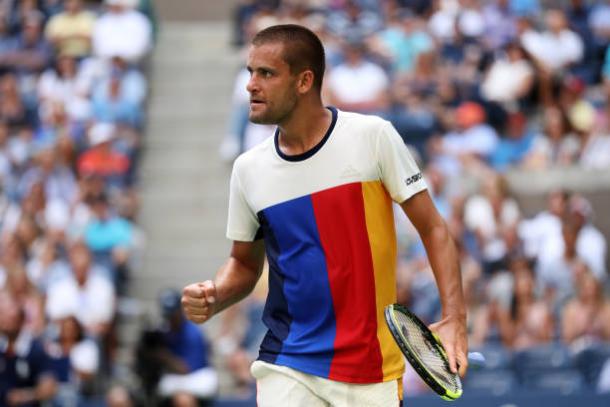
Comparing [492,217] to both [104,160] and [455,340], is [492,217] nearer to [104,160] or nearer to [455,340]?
[104,160]

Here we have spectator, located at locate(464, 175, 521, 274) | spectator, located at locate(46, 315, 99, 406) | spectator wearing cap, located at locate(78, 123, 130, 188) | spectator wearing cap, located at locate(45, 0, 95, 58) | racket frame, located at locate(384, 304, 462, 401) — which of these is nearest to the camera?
racket frame, located at locate(384, 304, 462, 401)

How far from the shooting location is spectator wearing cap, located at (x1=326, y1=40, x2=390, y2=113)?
13438 millimetres

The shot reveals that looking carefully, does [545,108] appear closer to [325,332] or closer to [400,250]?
[400,250]

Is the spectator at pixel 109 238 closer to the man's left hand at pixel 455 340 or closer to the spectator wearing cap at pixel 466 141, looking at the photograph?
the spectator wearing cap at pixel 466 141

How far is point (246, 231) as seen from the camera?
223 inches

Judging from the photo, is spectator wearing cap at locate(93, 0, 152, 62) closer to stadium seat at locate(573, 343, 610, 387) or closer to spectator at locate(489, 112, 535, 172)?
spectator at locate(489, 112, 535, 172)

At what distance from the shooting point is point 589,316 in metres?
10.9

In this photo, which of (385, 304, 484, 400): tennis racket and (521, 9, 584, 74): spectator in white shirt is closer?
(385, 304, 484, 400): tennis racket

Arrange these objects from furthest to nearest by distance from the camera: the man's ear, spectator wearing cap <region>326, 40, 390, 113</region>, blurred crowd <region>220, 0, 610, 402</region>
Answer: spectator wearing cap <region>326, 40, 390, 113</region> < blurred crowd <region>220, 0, 610, 402</region> < the man's ear

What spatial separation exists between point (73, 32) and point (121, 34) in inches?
23.8

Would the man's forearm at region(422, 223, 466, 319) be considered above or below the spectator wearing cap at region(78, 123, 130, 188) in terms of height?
below

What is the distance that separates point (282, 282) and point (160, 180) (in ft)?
31.1

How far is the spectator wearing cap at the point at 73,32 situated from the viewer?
1554 centimetres

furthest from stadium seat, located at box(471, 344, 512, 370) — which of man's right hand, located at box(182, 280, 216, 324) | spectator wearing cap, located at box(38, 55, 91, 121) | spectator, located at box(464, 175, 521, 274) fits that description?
spectator wearing cap, located at box(38, 55, 91, 121)
